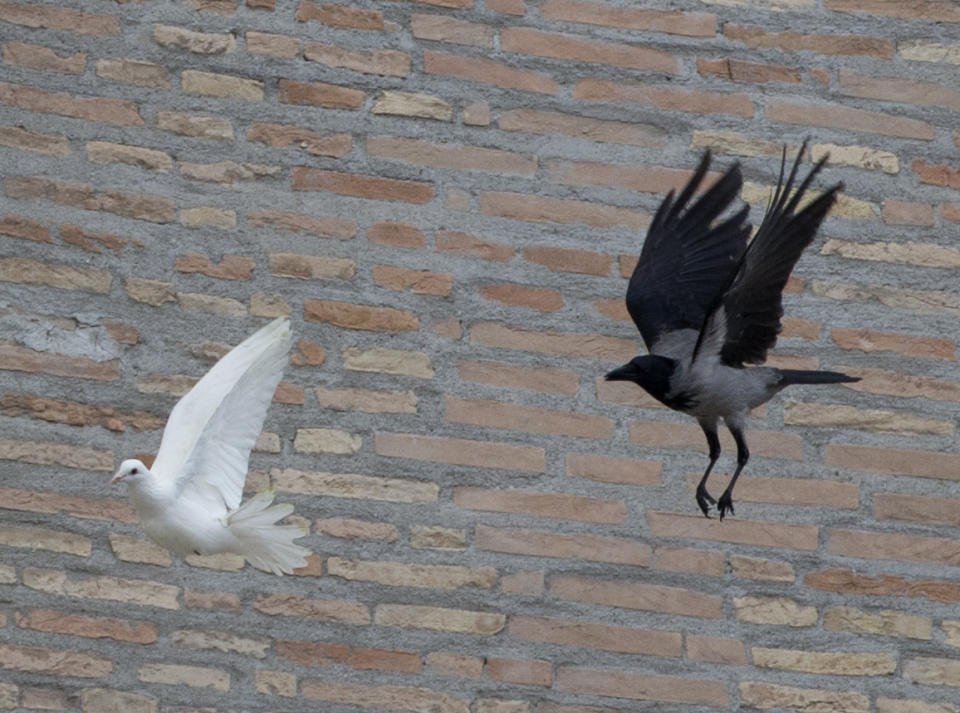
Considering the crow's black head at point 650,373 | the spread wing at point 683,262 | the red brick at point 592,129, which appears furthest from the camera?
the red brick at point 592,129

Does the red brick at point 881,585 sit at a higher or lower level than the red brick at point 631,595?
higher

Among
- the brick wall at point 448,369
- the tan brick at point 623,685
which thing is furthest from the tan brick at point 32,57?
the tan brick at point 623,685

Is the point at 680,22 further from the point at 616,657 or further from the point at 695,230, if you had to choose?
the point at 616,657

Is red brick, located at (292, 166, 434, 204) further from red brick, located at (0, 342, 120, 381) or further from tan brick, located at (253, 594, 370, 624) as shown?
tan brick, located at (253, 594, 370, 624)

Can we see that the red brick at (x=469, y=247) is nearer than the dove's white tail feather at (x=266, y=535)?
No

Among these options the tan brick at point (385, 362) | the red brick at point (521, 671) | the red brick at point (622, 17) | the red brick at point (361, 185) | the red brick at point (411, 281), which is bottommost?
the red brick at point (521, 671)

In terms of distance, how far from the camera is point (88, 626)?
379 cm

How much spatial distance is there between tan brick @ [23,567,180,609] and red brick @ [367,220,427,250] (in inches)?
34.2

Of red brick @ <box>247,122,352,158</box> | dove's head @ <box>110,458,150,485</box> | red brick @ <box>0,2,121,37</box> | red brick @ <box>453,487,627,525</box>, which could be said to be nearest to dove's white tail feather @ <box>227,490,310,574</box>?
dove's head @ <box>110,458,150,485</box>

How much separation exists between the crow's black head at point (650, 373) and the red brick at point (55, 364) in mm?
1204

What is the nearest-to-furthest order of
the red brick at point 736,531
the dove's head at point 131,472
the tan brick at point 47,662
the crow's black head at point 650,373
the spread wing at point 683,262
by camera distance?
1. the dove's head at point 131,472
2. the crow's black head at point 650,373
3. the spread wing at point 683,262
4. the tan brick at point 47,662
5. the red brick at point 736,531

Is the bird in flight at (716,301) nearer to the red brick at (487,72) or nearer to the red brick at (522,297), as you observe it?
the red brick at (522,297)

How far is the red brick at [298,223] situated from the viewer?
12.8 feet

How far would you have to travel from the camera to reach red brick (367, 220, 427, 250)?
392cm
